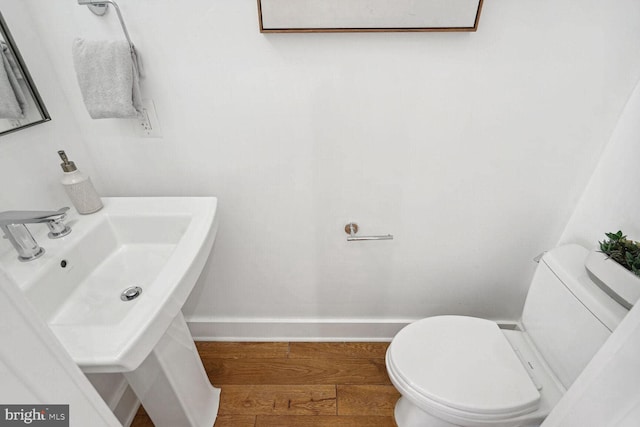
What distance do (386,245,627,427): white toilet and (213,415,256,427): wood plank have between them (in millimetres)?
622

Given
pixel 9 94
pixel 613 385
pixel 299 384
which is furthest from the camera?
pixel 299 384

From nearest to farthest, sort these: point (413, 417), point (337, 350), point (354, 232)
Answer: point (413, 417) < point (354, 232) < point (337, 350)

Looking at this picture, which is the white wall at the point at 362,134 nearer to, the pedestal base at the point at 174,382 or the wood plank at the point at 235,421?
the pedestal base at the point at 174,382

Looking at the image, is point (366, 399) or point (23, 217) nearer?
point (23, 217)

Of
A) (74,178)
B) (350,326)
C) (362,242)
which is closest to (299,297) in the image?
(350,326)

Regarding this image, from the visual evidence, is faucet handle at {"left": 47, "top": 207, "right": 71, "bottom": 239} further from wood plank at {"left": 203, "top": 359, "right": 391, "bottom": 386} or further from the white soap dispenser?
wood plank at {"left": 203, "top": 359, "right": 391, "bottom": 386}

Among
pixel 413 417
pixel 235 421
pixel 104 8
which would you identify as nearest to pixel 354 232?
pixel 413 417

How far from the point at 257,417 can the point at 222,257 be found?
2.24ft

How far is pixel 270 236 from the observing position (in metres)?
1.28

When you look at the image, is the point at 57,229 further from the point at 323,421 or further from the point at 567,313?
the point at 567,313

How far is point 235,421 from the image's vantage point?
1277mm

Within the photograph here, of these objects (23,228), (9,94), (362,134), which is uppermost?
(9,94)

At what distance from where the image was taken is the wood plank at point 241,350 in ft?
5.02

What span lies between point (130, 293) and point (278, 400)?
2.69 ft
